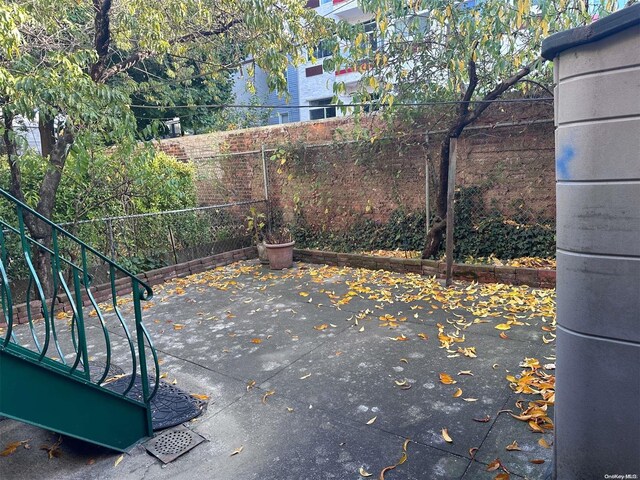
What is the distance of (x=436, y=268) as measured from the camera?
6020mm

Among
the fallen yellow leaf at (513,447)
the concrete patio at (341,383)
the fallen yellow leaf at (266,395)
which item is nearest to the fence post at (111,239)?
the concrete patio at (341,383)

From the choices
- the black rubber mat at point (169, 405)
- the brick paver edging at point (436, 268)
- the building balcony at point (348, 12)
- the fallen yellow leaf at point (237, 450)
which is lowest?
the fallen yellow leaf at point (237, 450)

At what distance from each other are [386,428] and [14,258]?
5015 millimetres

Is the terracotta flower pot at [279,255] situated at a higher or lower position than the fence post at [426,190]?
lower

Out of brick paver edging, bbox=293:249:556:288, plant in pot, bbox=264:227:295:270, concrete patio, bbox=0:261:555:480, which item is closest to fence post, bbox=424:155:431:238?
brick paver edging, bbox=293:249:556:288

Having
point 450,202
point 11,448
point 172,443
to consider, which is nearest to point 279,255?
point 450,202

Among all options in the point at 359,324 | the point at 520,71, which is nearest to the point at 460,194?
the point at 520,71

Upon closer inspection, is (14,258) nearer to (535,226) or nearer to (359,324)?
(359,324)

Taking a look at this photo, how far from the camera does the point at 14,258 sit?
5.31m

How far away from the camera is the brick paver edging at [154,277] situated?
508 cm

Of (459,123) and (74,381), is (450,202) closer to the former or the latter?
(459,123)

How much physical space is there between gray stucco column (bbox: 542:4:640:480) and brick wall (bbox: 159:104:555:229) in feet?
14.4

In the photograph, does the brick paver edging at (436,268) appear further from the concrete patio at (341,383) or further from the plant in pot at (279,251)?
the plant in pot at (279,251)

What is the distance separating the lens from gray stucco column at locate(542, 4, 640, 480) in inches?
60.4
